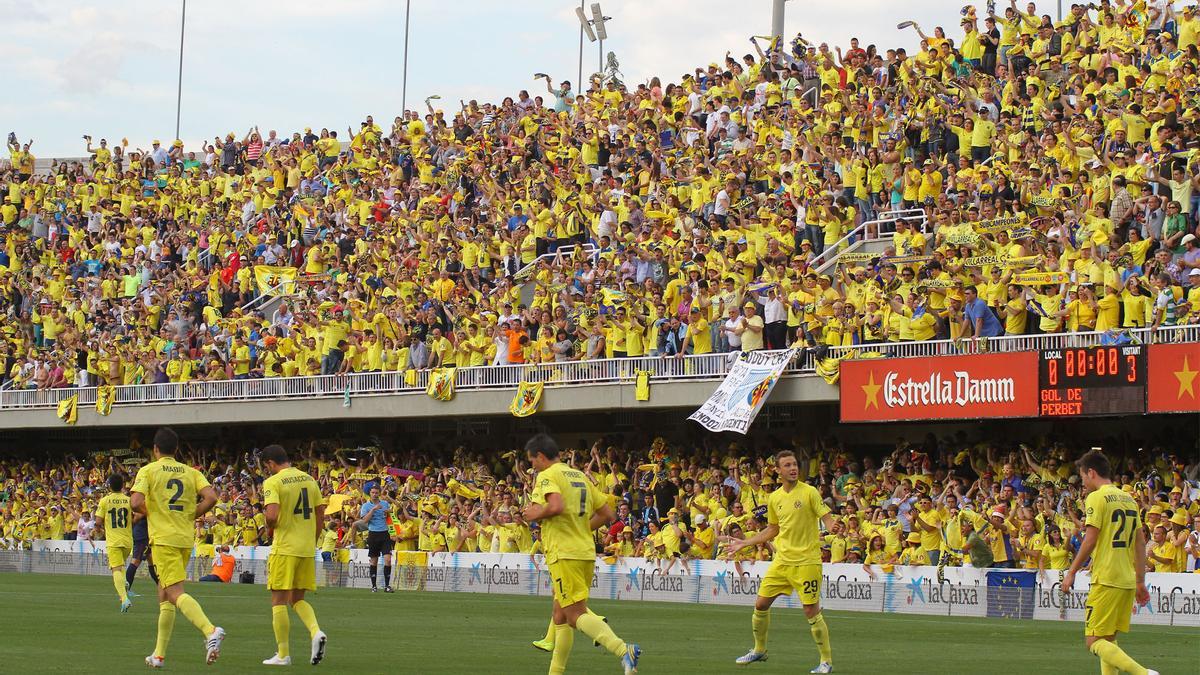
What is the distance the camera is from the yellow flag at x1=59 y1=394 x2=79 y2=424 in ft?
142

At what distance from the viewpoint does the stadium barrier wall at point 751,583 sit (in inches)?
953

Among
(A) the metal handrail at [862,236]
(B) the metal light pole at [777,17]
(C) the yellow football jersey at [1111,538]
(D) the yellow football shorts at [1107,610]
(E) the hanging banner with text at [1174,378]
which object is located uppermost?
(B) the metal light pole at [777,17]

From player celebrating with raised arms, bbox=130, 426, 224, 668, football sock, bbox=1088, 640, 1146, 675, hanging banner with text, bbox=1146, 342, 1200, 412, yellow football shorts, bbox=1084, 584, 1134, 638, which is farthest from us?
hanging banner with text, bbox=1146, 342, 1200, 412

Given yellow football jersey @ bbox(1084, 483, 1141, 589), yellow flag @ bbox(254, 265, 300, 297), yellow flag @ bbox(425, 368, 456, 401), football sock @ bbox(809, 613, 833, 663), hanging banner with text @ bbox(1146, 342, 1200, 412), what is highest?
yellow flag @ bbox(254, 265, 300, 297)

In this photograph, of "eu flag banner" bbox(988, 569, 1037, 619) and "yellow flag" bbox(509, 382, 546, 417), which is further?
"yellow flag" bbox(509, 382, 546, 417)

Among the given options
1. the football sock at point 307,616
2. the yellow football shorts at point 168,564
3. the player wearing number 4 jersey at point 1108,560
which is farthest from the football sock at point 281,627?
the player wearing number 4 jersey at point 1108,560

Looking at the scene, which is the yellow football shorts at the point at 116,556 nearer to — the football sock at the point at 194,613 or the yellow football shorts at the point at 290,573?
the yellow football shorts at the point at 290,573

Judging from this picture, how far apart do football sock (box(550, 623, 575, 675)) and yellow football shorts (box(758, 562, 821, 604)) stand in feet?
11.1

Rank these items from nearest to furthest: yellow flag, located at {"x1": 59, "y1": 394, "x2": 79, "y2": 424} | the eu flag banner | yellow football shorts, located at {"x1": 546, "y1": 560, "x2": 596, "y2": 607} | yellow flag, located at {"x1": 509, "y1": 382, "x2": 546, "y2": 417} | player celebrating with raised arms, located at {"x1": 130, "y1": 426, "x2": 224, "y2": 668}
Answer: yellow football shorts, located at {"x1": 546, "y1": 560, "x2": 596, "y2": 607}, player celebrating with raised arms, located at {"x1": 130, "y1": 426, "x2": 224, "y2": 668}, the eu flag banner, yellow flag, located at {"x1": 509, "y1": 382, "x2": 546, "y2": 417}, yellow flag, located at {"x1": 59, "y1": 394, "x2": 79, "y2": 424}

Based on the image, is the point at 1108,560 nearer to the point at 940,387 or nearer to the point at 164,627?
the point at 164,627

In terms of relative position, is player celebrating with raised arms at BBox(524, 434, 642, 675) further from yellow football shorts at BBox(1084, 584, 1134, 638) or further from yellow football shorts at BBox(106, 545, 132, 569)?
yellow football shorts at BBox(106, 545, 132, 569)

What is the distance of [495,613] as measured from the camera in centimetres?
2456

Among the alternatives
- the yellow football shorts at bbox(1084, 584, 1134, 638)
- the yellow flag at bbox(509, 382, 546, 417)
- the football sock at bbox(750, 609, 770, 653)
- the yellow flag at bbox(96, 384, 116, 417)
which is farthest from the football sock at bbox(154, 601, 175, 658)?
the yellow flag at bbox(96, 384, 116, 417)

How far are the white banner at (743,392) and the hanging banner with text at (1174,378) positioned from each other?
617 cm
